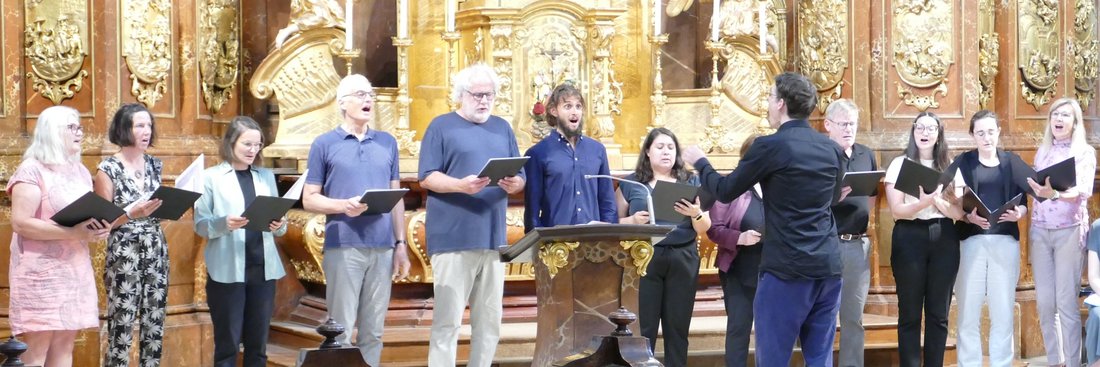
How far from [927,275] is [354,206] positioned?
261 centimetres

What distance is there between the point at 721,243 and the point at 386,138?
1.54 m

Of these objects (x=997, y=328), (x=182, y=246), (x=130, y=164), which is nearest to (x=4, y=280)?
Answer: (x=182, y=246)

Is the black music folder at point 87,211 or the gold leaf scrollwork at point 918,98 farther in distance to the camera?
the gold leaf scrollwork at point 918,98

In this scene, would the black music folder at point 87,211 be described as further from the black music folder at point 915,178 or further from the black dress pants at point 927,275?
the black dress pants at point 927,275

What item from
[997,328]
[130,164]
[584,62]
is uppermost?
[584,62]

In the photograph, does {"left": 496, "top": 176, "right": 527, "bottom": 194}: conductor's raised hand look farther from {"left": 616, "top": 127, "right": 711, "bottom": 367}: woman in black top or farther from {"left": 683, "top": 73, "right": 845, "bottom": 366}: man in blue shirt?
{"left": 683, "top": 73, "right": 845, "bottom": 366}: man in blue shirt

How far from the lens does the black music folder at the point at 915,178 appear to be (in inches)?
265

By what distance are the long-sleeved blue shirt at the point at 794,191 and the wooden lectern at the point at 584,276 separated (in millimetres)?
450

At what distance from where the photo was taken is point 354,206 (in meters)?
6.48

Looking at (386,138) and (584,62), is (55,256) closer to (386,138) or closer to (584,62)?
(386,138)

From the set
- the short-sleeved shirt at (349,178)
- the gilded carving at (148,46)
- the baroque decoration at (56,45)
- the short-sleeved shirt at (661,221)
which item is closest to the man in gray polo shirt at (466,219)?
the short-sleeved shirt at (349,178)

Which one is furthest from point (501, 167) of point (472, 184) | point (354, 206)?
point (354, 206)

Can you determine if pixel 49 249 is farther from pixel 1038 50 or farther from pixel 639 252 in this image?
pixel 1038 50

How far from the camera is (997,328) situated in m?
7.20
